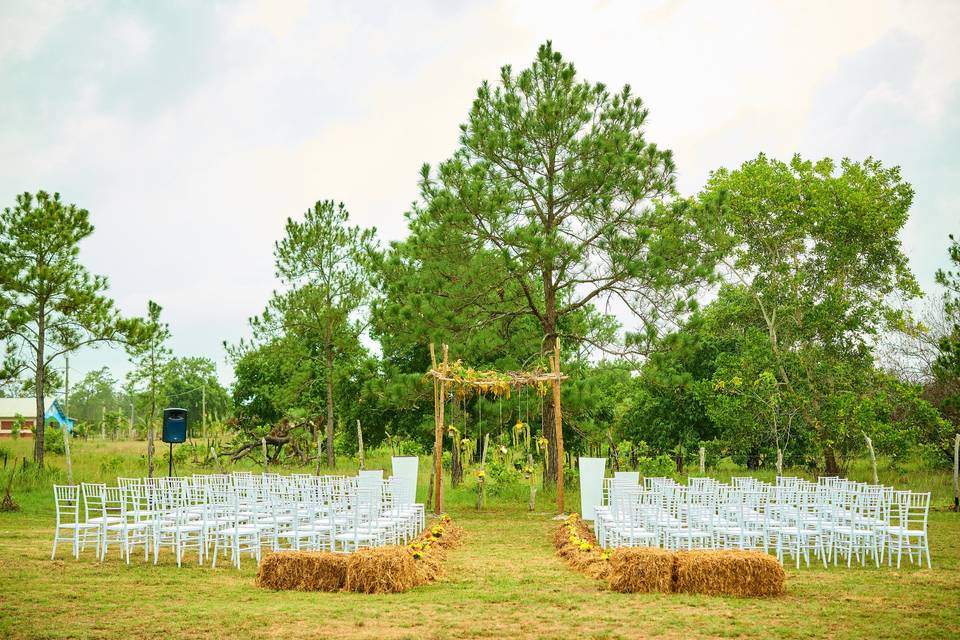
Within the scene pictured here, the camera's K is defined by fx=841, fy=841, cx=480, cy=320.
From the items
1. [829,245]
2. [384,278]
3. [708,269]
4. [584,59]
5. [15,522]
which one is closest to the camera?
[15,522]

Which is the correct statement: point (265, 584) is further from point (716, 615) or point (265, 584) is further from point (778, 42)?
point (778, 42)

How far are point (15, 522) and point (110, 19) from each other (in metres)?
9.79

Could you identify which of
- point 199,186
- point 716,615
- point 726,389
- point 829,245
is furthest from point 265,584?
point 829,245

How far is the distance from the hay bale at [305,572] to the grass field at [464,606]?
0.70ft

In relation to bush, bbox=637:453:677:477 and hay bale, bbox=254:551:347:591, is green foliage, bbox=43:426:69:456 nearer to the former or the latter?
bush, bbox=637:453:677:477

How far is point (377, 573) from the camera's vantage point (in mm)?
7496

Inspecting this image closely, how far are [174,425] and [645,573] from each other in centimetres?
984

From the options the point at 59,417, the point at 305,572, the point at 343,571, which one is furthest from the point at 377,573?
the point at 59,417

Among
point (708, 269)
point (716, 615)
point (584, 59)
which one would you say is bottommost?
point (716, 615)

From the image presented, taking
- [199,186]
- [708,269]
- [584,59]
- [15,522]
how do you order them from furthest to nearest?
[199,186] → [584,59] → [708,269] → [15,522]

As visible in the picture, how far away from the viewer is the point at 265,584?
25.5ft

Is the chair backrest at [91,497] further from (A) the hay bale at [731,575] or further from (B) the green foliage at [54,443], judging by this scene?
(B) the green foliage at [54,443]

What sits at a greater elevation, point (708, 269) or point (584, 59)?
point (584, 59)

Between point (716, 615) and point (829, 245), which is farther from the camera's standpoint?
point (829, 245)
